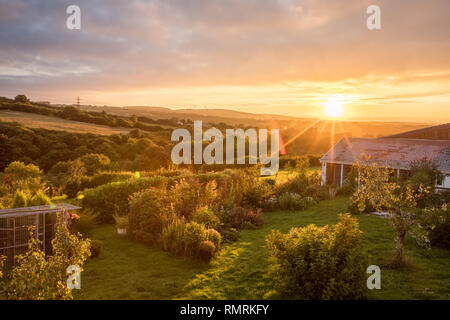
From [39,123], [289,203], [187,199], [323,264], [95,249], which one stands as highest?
[39,123]

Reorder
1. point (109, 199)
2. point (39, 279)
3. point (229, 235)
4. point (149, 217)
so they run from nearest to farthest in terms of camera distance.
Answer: point (39, 279), point (149, 217), point (229, 235), point (109, 199)

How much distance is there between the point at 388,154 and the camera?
21016mm

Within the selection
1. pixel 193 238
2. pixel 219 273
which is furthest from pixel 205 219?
pixel 219 273

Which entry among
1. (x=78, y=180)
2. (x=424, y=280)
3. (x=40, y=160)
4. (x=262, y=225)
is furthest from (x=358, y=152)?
(x=40, y=160)

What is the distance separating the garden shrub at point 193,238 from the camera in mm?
9094

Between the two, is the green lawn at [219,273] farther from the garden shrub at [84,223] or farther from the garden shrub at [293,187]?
the garden shrub at [293,187]

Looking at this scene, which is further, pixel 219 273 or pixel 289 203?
pixel 289 203

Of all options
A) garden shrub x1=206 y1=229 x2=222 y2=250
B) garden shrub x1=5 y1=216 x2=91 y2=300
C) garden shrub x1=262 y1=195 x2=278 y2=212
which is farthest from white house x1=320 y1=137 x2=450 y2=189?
garden shrub x1=5 y1=216 x2=91 y2=300

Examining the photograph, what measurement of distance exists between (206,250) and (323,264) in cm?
350

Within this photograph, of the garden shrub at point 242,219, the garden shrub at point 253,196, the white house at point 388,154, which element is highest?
the white house at point 388,154

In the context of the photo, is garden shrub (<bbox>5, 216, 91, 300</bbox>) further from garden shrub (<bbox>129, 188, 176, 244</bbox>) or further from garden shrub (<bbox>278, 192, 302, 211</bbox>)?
garden shrub (<bbox>278, 192, 302, 211</bbox>)

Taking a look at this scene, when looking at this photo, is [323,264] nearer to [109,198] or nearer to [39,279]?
[39,279]

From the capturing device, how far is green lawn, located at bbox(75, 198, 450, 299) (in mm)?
6938

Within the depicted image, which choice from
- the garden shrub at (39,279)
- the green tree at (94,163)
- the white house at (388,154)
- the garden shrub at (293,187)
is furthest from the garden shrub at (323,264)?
the green tree at (94,163)
